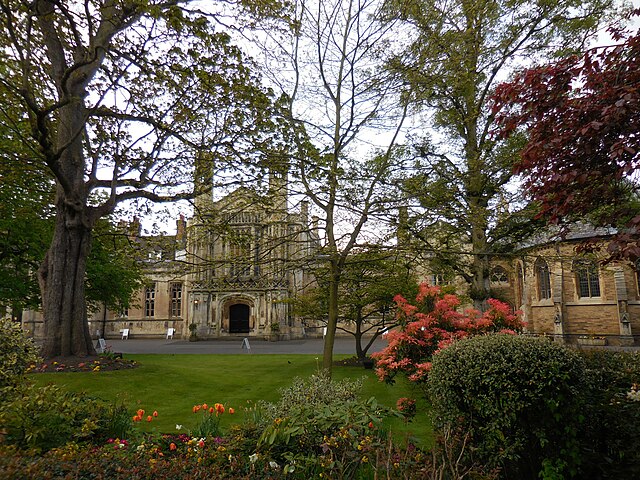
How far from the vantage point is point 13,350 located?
6.71 meters

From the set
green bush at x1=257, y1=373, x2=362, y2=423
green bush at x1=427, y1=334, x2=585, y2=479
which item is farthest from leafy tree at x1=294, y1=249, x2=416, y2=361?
green bush at x1=427, y1=334, x2=585, y2=479

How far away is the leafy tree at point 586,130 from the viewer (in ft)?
14.4

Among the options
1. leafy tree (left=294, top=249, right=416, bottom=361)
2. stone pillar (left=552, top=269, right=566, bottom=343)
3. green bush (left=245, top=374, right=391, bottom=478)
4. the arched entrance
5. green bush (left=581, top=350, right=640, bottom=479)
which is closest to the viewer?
green bush (left=245, top=374, right=391, bottom=478)

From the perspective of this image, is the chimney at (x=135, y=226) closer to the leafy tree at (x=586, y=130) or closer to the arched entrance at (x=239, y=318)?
the leafy tree at (x=586, y=130)

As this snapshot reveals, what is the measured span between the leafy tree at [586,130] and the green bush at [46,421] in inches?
231

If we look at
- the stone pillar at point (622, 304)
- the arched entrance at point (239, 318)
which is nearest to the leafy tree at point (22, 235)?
the arched entrance at point (239, 318)

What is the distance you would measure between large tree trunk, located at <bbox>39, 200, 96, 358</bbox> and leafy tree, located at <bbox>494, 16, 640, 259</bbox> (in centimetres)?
1132

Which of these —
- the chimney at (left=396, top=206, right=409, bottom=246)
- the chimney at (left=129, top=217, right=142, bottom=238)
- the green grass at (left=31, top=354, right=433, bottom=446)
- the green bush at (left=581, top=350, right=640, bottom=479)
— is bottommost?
the green grass at (left=31, top=354, right=433, bottom=446)

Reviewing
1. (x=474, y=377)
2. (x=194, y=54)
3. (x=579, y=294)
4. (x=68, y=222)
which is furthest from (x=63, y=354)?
(x=579, y=294)

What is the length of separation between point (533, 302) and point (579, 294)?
3.76 meters

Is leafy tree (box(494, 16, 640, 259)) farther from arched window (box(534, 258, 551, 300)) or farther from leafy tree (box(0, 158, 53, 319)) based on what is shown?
arched window (box(534, 258, 551, 300))

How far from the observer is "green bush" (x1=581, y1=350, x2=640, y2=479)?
4.46 meters

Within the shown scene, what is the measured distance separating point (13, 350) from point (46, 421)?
3.30 m

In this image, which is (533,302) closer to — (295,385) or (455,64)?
(455,64)
